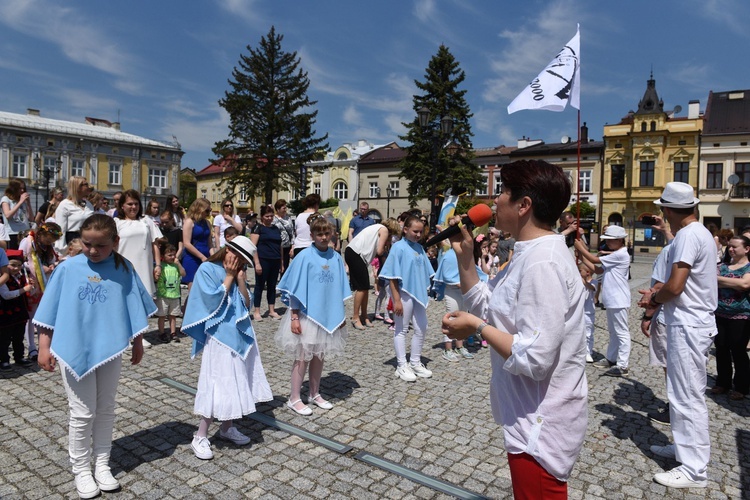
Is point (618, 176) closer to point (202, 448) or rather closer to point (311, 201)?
point (311, 201)

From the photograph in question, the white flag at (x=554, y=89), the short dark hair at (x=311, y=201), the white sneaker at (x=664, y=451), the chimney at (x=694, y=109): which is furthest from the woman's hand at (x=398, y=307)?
the chimney at (x=694, y=109)

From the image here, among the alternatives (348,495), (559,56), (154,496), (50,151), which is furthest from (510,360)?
(50,151)

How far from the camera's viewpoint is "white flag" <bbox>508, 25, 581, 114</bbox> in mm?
6117

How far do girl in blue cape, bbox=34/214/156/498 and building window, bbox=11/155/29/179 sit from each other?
66.0m

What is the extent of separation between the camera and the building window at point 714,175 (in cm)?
4447

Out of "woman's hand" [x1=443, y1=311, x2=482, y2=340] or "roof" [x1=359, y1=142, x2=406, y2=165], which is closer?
"woman's hand" [x1=443, y1=311, x2=482, y2=340]

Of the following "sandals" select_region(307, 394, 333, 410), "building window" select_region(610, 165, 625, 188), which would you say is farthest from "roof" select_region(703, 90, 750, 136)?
"sandals" select_region(307, 394, 333, 410)

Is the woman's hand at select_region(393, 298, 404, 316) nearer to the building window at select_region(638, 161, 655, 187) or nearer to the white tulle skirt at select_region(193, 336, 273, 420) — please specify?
the white tulle skirt at select_region(193, 336, 273, 420)

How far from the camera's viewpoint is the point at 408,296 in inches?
249

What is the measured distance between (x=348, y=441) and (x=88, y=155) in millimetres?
67786

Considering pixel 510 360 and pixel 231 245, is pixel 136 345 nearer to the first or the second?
pixel 231 245

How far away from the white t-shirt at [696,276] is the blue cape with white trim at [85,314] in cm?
400

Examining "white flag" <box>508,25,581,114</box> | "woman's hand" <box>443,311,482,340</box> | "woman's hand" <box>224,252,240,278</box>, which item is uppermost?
"white flag" <box>508,25,581,114</box>

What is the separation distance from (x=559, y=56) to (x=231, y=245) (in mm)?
4732
